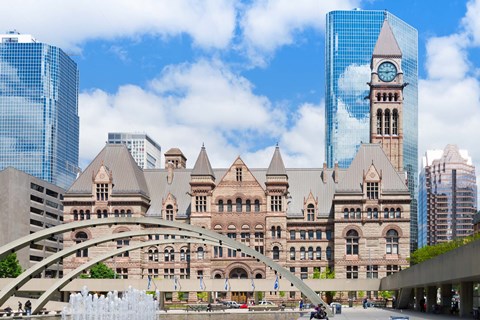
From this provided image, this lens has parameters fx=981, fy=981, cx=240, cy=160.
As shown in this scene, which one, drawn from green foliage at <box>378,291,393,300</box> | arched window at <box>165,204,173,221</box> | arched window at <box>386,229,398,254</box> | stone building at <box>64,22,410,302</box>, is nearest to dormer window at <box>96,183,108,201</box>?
stone building at <box>64,22,410,302</box>

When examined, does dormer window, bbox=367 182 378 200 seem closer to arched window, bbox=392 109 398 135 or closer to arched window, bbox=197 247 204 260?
arched window, bbox=392 109 398 135

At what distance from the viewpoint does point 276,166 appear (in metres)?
111

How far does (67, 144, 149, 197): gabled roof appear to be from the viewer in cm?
11075

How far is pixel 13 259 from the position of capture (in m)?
101

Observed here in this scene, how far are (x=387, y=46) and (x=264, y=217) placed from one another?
Result: 126 feet

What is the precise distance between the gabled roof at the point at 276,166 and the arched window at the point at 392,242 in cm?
1334

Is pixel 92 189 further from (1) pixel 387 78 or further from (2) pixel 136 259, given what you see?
(1) pixel 387 78

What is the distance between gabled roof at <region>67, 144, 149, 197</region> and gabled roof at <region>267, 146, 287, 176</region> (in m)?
14.9

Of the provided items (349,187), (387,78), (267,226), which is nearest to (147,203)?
(267,226)

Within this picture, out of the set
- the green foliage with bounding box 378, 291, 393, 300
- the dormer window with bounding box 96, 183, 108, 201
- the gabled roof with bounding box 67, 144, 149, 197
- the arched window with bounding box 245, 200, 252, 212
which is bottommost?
the green foliage with bounding box 378, 291, 393, 300

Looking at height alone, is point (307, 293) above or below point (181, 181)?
below

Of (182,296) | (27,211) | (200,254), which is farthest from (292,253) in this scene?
(27,211)

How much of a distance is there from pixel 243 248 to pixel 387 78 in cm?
7834

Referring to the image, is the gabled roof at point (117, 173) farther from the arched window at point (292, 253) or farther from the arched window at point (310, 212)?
the arched window at point (310, 212)
